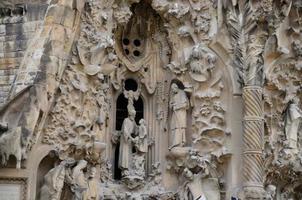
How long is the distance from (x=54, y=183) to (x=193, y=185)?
83.8 inches

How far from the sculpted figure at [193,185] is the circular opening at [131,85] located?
1.66 meters

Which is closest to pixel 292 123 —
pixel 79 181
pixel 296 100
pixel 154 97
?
pixel 296 100

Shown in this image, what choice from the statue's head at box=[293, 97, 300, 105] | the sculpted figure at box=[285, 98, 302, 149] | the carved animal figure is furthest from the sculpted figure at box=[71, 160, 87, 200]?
the statue's head at box=[293, 97, 300, 105]

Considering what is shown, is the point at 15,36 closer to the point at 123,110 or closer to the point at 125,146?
the point at 123,110

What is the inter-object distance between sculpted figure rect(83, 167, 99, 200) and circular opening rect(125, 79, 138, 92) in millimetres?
1695

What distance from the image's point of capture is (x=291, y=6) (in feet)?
37.0

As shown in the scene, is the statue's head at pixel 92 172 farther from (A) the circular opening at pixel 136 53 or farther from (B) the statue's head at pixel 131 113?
(A) the circular opening at pixel 136 53

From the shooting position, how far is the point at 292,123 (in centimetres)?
1127

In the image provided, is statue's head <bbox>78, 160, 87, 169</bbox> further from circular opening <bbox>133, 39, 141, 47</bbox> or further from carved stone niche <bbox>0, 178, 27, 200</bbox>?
circular opening <bbox>133, 39, 141, 47</bbox>

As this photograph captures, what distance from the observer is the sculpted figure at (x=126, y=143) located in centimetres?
1071

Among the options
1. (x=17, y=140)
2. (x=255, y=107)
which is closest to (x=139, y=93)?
(x=255, y=107)

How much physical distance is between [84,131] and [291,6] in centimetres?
387

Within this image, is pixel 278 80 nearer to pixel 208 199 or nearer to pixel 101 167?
pixel 208 199

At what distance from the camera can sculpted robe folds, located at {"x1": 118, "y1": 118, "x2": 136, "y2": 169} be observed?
35.2 ft
